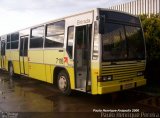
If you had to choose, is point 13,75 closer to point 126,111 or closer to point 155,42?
point 155,42

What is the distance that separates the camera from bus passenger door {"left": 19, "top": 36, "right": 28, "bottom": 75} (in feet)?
44.7

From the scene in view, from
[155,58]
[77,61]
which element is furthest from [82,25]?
[155,58]

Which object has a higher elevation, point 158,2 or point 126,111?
point 158,2

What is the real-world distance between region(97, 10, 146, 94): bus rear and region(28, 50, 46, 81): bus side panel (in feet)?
14.0

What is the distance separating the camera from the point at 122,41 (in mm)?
8359

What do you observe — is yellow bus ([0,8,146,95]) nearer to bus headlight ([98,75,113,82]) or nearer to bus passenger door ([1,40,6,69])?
bus headlight ([98,75,113,82])

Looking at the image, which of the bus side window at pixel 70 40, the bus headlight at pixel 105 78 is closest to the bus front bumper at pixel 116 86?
the bus headlight at pixel 105 78

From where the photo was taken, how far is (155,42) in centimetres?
1080

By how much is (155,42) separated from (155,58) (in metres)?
0.69

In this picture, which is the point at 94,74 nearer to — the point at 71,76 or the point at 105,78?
the point at 105,78

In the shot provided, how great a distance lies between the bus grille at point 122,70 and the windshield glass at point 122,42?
24cm

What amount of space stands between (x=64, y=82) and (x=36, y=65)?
283 cm

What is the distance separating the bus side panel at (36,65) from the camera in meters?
11.5

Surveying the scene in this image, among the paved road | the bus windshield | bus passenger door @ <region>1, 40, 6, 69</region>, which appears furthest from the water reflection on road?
bus passenger door @ <region>1, 40, 6, 69</region>
